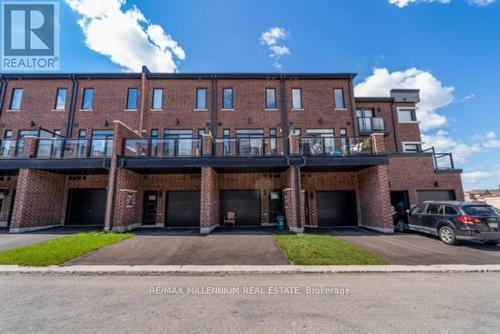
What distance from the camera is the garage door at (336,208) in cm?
1352

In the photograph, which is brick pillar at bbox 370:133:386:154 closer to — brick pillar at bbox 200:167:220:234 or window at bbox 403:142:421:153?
window at bbox 403:142:421:153

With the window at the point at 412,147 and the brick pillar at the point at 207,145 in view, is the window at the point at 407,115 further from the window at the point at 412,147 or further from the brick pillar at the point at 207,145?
the brick pillar at the point at 207,145

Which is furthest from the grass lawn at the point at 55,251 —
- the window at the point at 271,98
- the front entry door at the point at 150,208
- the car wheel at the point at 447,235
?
the car wheel at the point at 447,235

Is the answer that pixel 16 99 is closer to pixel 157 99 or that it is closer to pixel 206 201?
pixel 157 99

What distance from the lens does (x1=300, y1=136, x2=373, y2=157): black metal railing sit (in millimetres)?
11617

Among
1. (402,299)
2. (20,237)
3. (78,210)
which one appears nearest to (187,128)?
(78,210)

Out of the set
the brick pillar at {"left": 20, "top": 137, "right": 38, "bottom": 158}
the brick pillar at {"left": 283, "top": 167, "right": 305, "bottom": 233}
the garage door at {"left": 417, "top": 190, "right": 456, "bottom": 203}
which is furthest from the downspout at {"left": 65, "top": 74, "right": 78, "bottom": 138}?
the garage door at {"left": 417, "top": 190, "right": 456, "bottom": 203}

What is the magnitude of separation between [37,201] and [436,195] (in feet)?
77.6

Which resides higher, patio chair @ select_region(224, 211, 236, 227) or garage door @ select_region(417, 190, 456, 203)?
garage door @ select_region(417, 190, 456, 203)

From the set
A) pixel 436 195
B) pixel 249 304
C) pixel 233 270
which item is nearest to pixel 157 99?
pixel 233 270

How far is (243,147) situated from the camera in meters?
11.7

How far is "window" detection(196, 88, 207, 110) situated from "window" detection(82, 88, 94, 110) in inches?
296

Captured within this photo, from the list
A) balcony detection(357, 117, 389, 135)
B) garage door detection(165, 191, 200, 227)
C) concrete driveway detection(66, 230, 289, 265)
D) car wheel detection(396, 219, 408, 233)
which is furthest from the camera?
balcony detection(357, 117, 389, 135)

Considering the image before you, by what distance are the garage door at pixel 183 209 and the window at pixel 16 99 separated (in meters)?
13.0
